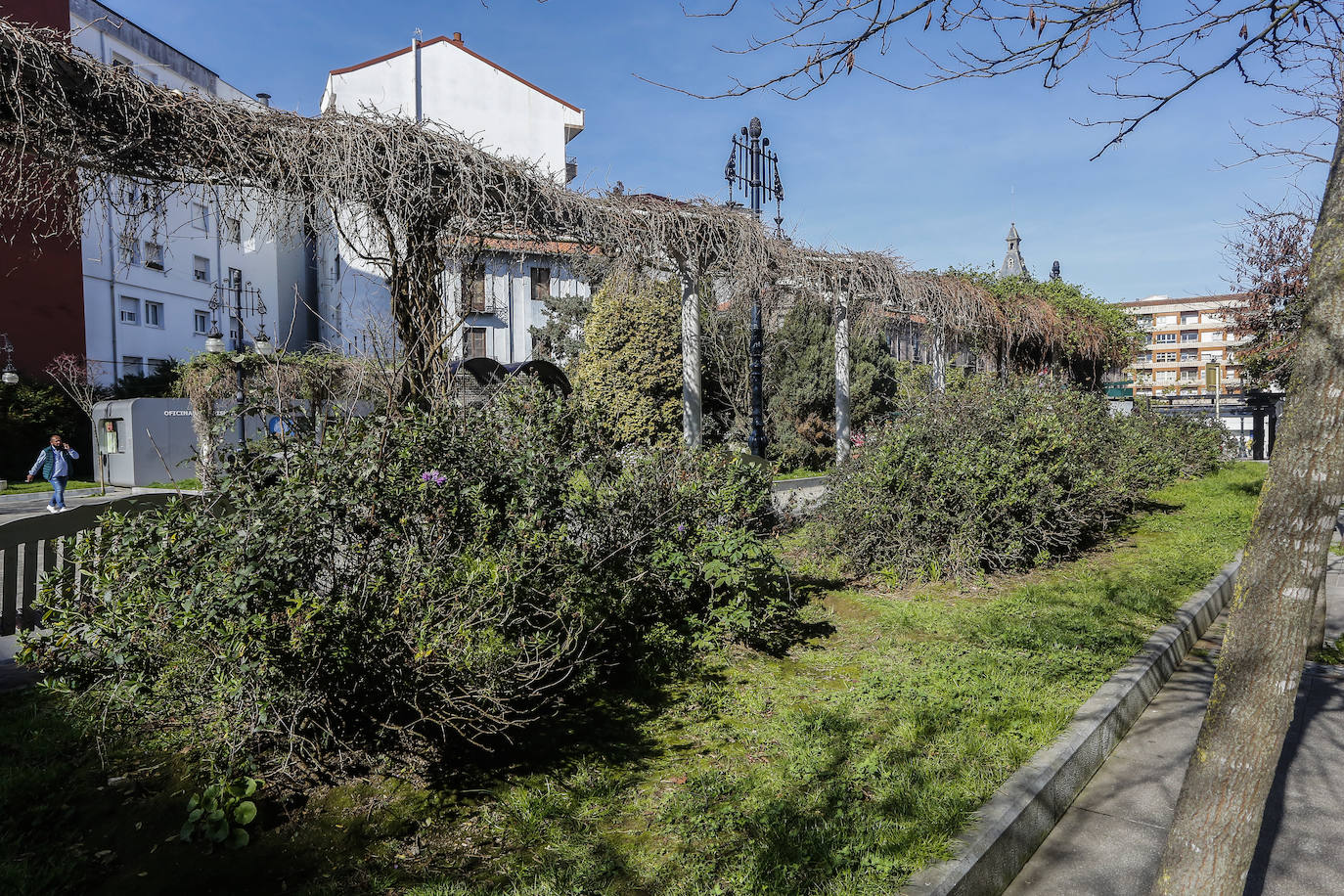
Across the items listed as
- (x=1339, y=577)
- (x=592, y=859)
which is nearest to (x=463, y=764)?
(x=592, y=859)

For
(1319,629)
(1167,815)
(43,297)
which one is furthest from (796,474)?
(43,297)

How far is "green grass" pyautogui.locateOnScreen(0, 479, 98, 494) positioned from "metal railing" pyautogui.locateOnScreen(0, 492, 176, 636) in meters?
18.2

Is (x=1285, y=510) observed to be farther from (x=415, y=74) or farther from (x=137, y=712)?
A: (x=415, y=74)

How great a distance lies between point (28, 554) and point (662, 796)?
4451mm

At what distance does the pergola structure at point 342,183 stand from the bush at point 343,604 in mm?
810

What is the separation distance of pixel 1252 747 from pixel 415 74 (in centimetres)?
3374

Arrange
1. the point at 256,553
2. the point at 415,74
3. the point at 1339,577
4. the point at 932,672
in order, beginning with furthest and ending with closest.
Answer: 1. the point at 415,74
2. the point at 1339,577
3. the point at 932,672
4. the point at 256,553

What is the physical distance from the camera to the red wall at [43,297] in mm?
22062

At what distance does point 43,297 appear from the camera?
23031 mm

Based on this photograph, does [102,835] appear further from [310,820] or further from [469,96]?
[469,96]

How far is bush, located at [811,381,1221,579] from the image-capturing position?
267 inches

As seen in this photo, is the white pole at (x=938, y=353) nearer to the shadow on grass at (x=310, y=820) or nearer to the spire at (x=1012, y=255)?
the shadow on grass at (x=310, y=820)

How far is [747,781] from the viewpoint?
3.34m

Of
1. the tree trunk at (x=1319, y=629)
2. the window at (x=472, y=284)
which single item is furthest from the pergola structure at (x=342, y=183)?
the tree trunk at (x=1319, y=629)
